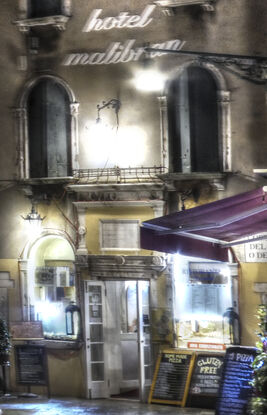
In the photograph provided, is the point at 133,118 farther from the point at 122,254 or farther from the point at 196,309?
the point at 196,309

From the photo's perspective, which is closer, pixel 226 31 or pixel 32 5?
pixel 226 31

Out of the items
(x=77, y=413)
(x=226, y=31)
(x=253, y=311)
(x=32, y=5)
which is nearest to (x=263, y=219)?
(x=253, y=311)

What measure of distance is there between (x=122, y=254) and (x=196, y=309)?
1768 mm

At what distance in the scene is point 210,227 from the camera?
12.2 m

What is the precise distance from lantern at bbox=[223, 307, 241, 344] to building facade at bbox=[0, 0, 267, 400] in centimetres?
20

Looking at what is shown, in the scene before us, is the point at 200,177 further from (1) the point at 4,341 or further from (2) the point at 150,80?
(1) the point at 4,341

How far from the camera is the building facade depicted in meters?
16.4

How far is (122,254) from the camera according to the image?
1739 cm

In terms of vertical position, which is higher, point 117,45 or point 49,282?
point 117,45

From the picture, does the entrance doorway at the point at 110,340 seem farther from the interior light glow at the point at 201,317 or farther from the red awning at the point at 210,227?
the red awning at the point at 210,227

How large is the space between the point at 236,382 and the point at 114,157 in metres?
4.98

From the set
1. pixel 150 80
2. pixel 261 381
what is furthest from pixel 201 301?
pixel 261 381

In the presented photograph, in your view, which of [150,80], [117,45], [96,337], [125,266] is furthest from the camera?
[96,337]

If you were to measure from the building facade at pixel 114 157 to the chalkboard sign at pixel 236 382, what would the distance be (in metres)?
1.17
